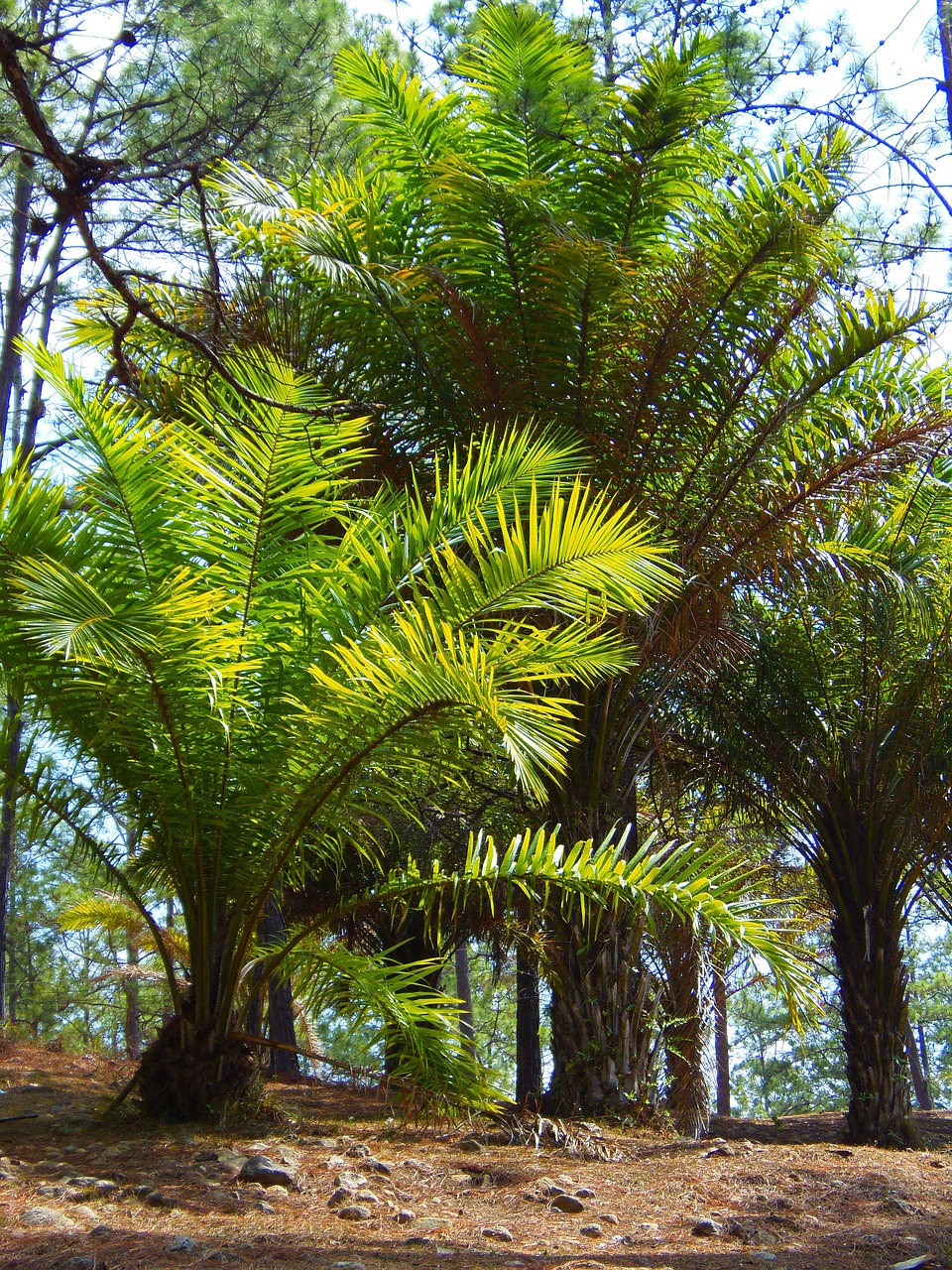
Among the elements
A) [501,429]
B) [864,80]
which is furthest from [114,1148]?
[864,80]

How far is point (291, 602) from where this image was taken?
4.14m

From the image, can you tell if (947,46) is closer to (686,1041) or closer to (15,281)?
(686,1041)

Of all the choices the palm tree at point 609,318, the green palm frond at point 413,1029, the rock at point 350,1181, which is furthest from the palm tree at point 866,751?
the rock at point 350,1181

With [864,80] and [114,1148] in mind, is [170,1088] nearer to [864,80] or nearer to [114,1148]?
[114,1148]

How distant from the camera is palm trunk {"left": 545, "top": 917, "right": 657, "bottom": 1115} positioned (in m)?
5.25

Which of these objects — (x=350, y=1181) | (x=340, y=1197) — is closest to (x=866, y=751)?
(x=350, y=1181)

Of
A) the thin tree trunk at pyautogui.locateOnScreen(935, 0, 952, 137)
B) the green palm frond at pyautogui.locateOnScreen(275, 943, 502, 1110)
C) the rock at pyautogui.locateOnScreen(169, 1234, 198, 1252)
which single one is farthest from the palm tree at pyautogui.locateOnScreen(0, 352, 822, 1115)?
the thin tree trunk at pyautogui.locateOnScreen(935, 0, 952, 137)

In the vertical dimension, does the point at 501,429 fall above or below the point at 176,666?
above

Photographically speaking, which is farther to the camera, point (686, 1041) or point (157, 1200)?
point (686, 1041)

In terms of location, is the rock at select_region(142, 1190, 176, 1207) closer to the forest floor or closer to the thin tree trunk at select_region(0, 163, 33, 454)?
the forest floor

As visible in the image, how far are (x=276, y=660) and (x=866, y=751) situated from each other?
453cm

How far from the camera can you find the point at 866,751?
6914mm

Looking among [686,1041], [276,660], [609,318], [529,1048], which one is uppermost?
[609,318]

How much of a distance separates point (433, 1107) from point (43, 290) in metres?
9.97
